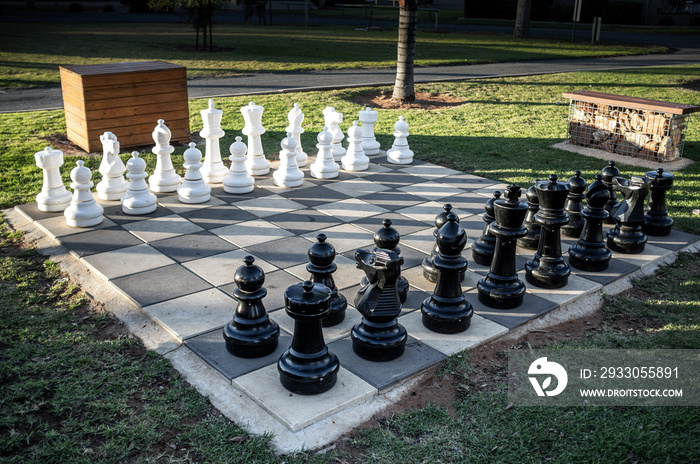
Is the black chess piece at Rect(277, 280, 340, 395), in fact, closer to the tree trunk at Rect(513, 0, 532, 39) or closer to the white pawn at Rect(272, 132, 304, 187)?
the white pawn at Rect(272, 132, 304, 187)

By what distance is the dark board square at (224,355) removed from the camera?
3602mm

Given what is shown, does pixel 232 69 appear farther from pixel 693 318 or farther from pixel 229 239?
pixel 693 318

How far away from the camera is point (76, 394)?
3.40 meters

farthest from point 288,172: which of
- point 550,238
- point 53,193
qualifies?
point 550,238

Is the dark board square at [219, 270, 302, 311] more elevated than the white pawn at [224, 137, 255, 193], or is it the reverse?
the white pawn at [224, 137, 255, 193]

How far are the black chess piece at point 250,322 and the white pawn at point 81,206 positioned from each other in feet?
8.34

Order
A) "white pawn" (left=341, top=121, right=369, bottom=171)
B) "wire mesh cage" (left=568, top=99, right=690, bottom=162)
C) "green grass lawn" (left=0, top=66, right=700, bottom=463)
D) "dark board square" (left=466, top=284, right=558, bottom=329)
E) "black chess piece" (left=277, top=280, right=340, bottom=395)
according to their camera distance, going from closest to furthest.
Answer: "green grass lawn" (left=0, top=66, right=700, bottom=463), "black chess piece" (left=277, top=280, right=340, bottom=395), "dark board square" (left=466, top=284, right=558, bottom=329), "white pawn" (left=341, top=121, right=369, bottom=171), "wire mesh cage" (left=568, top=99, right=690, bottom=162)

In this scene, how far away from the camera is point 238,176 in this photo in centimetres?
661

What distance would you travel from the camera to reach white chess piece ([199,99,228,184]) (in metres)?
6.75

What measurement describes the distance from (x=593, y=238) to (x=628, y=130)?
4134 mm

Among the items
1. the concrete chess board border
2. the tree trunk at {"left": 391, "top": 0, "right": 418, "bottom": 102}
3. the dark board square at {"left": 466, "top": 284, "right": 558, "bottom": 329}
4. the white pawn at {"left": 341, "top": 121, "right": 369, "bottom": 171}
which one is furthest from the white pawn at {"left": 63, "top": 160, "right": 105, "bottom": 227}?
the tree trunk at {"left": 391, "top": 0, "right": 418, "bottom": 102}

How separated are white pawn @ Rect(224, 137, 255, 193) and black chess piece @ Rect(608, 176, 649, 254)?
352 cm

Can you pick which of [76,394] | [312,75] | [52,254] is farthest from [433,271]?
[312,75]

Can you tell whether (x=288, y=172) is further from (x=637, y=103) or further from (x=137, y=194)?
(x=637, y=103)
